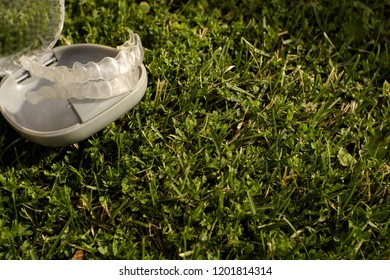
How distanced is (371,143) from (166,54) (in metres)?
0.85

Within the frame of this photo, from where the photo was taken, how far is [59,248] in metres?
1.98

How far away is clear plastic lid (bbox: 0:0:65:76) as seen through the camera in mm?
2275

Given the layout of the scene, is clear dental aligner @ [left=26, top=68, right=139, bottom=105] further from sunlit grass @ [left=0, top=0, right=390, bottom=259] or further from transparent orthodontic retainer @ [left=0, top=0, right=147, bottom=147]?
sunlit grass @ [left=0, top=0, right=390, bottom=259]

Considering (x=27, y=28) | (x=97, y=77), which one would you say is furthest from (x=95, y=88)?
(x=27, y=28)

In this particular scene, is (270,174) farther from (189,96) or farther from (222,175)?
(189,96)

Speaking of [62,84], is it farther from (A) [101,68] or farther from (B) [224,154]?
(B) [224,154]

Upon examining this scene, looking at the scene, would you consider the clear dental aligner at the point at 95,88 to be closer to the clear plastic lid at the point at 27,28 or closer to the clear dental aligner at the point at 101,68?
the clear dental aligner at the point at 101,68

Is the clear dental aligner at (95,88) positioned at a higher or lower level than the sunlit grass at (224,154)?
higher

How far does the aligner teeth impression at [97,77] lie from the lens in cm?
208

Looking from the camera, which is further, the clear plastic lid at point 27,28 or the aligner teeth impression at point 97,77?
the clear plastic lid at point 27,28

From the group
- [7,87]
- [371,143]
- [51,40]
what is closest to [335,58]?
[371,143]

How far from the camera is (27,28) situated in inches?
91.1

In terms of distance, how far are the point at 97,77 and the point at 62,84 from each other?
0.13 m

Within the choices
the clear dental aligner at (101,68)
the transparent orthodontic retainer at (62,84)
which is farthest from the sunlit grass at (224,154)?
the clear dental aligner at (101,68)
